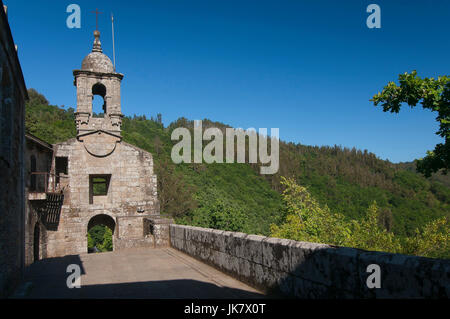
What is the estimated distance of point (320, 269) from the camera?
13.9 ft

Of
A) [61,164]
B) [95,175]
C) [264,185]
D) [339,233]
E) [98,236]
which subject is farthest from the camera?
[264,185]

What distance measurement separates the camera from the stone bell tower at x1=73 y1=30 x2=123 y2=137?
1590 centimetres

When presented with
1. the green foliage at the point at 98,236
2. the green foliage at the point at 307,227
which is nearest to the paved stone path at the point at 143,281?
the green foliage at the point at 307,227

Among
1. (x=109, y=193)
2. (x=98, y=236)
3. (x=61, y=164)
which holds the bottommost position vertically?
(x=98, y=236)

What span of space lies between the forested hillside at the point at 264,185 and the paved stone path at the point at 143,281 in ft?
44.6

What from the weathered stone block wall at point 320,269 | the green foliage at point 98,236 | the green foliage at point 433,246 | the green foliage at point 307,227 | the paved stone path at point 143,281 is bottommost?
the green foliage at point 98,236

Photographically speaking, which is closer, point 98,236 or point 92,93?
point 92,93

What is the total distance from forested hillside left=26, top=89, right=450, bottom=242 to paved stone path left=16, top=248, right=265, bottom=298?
44.6 feet

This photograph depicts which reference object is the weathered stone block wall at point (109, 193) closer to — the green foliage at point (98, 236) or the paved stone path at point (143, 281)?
the paved stone path at point (143, 281)

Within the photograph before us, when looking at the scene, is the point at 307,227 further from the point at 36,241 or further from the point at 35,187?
the point at 35,187

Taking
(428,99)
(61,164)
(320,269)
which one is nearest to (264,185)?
(61,164)

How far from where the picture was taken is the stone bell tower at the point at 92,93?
1590cm

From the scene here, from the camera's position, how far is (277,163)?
76688 mm

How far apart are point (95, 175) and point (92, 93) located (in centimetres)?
385
